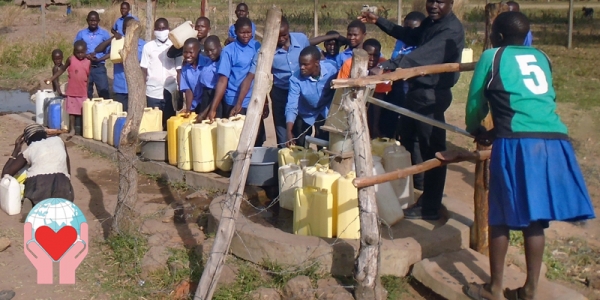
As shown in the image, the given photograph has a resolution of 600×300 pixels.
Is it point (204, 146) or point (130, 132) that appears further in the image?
point (204, 146)

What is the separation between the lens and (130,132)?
17.8 ft

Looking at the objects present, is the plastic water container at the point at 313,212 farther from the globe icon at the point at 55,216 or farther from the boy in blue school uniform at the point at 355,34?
the boy in blue school uniform at the point at 355,34

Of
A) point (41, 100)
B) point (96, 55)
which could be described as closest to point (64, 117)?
point (41, 100)

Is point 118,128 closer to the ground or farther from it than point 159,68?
closer to the ground

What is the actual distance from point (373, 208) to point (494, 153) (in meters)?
0.82

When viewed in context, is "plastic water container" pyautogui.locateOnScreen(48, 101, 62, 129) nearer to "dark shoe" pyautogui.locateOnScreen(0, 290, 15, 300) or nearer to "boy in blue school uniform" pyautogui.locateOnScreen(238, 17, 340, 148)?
"boy in blue school uniform" pyautogui.locateOnScreen(238, 17, 340, 148)

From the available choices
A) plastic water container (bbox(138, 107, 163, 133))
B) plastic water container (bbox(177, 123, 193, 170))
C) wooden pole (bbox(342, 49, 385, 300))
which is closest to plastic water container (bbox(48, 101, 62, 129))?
plastic water container (bbox(138, 107, 163, 133))

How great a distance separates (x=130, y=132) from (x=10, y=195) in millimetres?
1712

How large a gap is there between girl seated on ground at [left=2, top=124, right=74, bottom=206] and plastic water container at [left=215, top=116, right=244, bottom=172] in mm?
1456

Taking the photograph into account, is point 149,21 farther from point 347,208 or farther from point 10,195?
point 347,208

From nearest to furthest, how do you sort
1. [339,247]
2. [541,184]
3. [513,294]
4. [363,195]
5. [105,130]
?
[541,184]
[513,294]
[363,195]
[339,247]
[105,130]

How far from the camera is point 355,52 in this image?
4262 mm

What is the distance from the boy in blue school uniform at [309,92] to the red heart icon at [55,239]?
1947mm

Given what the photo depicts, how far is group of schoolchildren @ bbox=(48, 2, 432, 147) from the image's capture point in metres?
6.20
